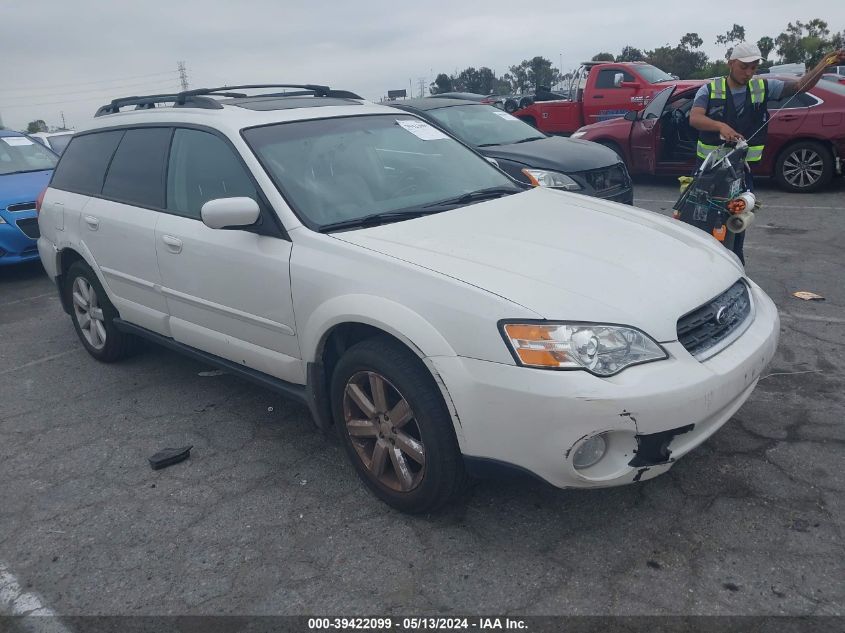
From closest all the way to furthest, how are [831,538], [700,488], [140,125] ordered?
[831,538]
[700,488]
[140,125]

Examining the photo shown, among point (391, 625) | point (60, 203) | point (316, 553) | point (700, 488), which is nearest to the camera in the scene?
point (391, 625)

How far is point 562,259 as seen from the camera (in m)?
2.86

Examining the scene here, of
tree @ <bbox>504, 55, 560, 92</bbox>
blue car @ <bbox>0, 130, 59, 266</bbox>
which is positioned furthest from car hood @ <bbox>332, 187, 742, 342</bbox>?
tree @ <bbox>504, 55, 560, 92</bbox>

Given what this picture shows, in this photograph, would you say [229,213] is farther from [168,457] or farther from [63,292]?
[63,292]

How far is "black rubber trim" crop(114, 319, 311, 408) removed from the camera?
338 cm

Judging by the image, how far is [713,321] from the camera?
2.84 m

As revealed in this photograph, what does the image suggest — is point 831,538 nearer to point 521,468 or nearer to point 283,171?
point 521,468

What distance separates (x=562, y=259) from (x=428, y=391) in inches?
30.0

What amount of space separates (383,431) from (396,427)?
0.33 ft

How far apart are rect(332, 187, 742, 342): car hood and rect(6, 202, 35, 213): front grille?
5902 mm

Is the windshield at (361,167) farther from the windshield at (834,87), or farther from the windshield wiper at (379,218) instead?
the windshield at (834,87)

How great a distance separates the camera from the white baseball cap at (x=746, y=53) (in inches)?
201

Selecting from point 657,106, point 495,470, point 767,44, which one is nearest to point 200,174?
point 495,470

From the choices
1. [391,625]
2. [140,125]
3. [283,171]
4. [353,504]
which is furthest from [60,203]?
[391,625]
